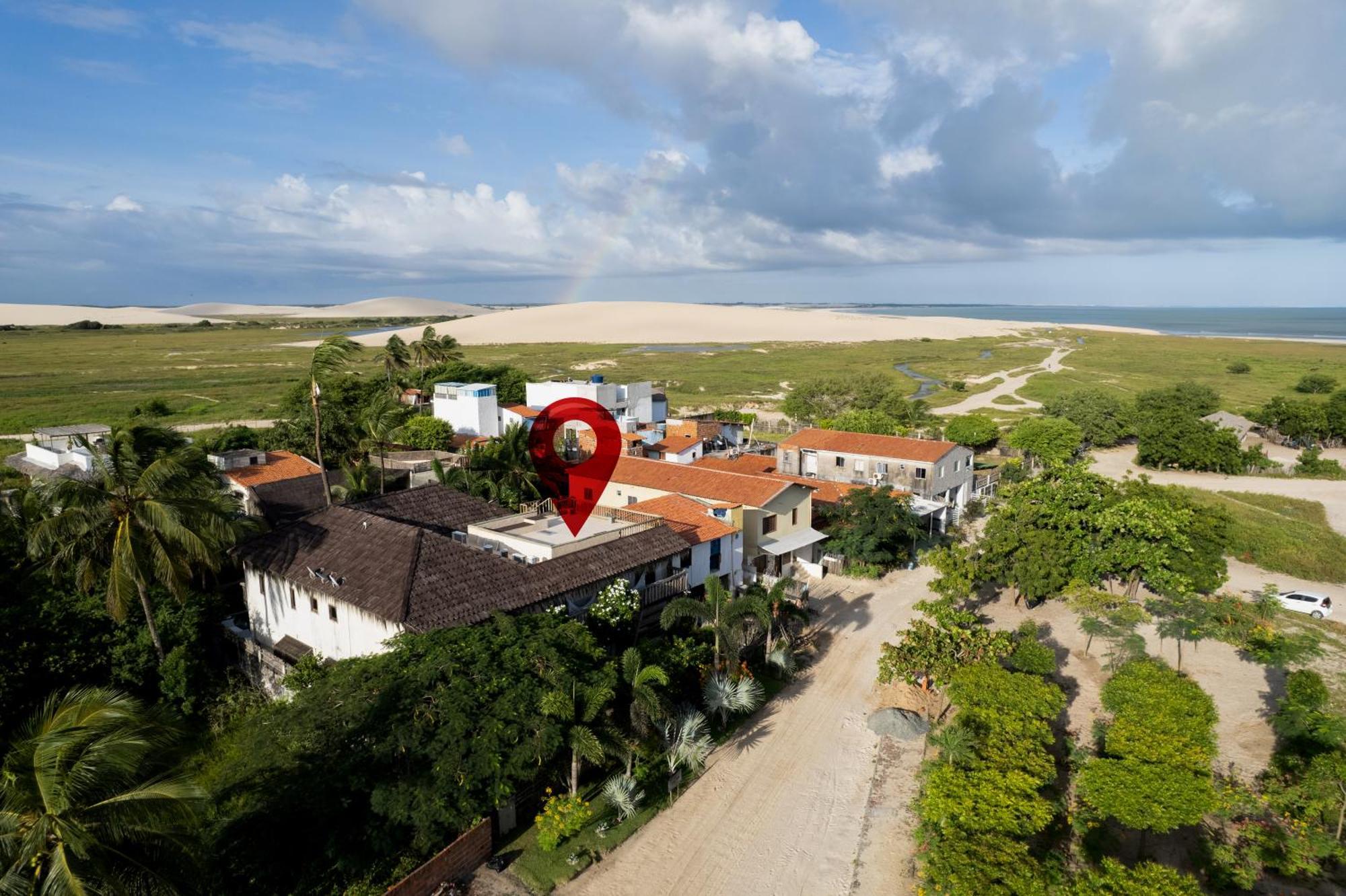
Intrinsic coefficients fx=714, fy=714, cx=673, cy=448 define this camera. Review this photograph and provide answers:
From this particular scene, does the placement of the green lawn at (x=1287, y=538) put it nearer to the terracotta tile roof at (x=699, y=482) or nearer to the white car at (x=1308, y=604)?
the white car at (x=1308, y=604)

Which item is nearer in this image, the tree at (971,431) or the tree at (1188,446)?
the tree at (1188,446)

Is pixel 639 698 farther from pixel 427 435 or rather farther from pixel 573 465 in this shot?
pixel 427 435

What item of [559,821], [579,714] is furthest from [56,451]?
[559,821]

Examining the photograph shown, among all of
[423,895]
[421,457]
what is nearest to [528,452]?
[421,457]

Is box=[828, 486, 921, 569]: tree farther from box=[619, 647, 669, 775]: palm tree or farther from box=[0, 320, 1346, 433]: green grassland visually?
box=[0, 320, 1346, 433]: green grassland

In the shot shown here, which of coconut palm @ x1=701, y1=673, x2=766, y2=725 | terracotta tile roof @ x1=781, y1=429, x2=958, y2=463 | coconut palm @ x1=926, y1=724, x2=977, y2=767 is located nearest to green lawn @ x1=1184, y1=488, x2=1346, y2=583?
terracotta tile roof @ x1=781, y1=429, x2=958, y2=463

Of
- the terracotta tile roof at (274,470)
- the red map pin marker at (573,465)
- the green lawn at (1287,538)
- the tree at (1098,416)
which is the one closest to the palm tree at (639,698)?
the red map pin marker at (573,465)
